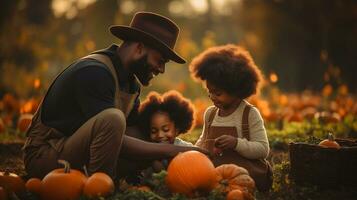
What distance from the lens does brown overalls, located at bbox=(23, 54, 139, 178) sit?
3.91 m

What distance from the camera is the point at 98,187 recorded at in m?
3.55

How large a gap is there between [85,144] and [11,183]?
595 mm

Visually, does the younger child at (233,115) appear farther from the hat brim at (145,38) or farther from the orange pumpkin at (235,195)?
the orange pumpkin at (235,195)

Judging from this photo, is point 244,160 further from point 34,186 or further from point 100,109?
point 34,186

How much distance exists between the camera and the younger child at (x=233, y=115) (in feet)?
14.1

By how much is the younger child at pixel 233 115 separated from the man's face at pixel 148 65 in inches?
15.3

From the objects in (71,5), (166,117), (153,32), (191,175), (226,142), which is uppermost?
(71,5)

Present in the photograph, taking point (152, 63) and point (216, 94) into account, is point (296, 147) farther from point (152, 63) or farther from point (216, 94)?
point (152, 63)

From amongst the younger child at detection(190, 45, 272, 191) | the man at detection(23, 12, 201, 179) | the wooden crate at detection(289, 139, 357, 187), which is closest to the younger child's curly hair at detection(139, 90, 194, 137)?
the man at detection(23, 12, 201, 179)

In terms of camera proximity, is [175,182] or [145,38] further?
[145,38]

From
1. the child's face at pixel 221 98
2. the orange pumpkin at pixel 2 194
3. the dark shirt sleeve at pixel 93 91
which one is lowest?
→ the orange pumpkin at pixel 2 194

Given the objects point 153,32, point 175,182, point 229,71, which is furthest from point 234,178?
point 153,32

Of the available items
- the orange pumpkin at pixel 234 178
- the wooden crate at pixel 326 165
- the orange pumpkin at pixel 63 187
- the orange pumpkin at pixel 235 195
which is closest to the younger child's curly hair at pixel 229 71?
the wooden crate at pixel 326 165

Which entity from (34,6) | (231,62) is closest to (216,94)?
(231,62)
